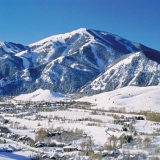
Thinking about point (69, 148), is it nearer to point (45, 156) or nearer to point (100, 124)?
point (45, 156)

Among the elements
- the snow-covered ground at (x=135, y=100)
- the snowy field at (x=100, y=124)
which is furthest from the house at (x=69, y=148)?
the snow-covered ground at (x=135, y=100)

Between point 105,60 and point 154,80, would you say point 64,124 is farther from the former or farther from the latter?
point 105,60

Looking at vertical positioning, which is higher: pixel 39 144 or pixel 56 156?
pixel 39 144

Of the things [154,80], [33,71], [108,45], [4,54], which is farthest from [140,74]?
[4,54]

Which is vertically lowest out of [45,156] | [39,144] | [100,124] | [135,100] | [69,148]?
[45,156]

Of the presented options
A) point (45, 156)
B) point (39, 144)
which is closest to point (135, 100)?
point (39, 144)

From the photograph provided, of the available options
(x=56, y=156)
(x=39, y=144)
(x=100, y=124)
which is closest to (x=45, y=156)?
(x=56, y=156)

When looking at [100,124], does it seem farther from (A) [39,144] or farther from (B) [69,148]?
(B) [69,148]

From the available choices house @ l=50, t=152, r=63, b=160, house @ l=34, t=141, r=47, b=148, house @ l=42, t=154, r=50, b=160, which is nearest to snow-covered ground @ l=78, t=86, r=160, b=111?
house @ l=34, t=141, r=47, b=148

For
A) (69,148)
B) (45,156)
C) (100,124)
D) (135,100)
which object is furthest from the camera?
(135,100)

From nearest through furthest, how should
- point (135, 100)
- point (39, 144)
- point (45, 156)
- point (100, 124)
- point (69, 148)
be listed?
1. point (45, 156)
2. point (69, 148)
3. point (39, 144)
4. point (100, 124)
5. point (135, 100)

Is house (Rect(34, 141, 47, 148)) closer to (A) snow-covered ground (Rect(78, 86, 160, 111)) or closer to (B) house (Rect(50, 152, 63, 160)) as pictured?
(B) house (Rect(50, 152, 63, 160))

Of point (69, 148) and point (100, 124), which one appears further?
point (100, 124)

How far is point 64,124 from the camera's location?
46.5m
